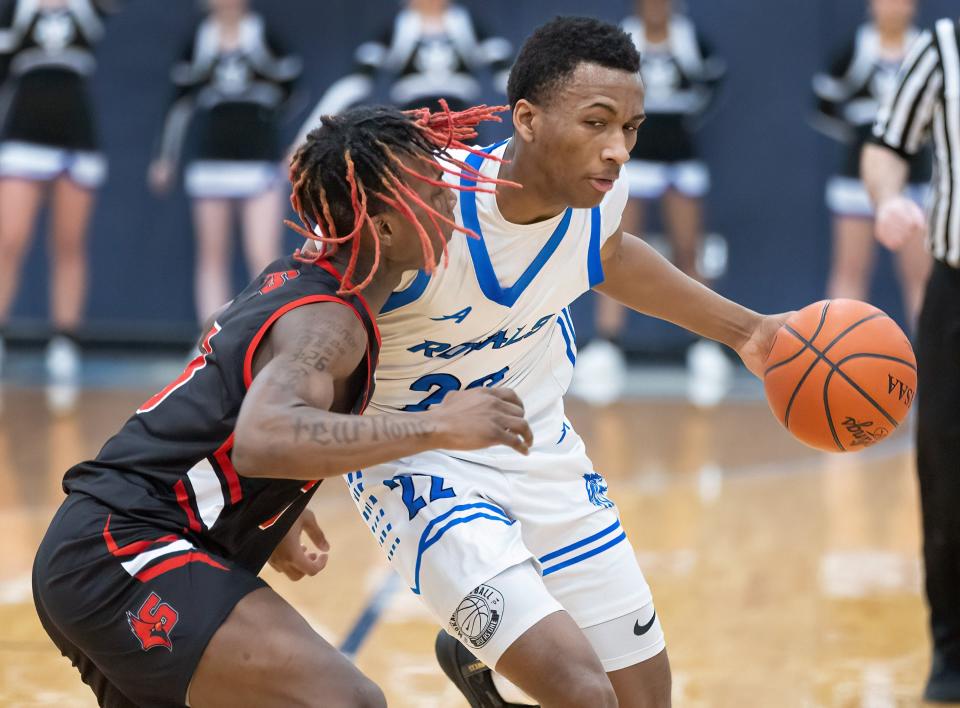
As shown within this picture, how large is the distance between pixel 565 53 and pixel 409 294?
67 cm

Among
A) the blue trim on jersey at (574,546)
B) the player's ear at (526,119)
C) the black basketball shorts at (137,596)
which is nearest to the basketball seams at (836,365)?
the blue trim on jersey at (574,546)

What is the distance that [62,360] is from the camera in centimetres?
1109

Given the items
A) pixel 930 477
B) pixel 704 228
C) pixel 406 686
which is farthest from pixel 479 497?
pixel 704 228

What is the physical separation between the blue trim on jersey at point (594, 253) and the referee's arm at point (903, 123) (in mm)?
1271

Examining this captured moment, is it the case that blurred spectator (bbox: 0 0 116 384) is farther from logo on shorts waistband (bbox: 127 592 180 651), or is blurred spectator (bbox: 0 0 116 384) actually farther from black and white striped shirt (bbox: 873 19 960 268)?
logo on shorts waistband (bbox: 127 592 180 651)

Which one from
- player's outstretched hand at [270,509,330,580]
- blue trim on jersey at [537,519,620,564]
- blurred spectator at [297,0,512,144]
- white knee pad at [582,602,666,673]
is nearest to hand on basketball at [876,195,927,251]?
blue trim on jersey at [537,519,620,564]

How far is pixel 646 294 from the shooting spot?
12.4 ft

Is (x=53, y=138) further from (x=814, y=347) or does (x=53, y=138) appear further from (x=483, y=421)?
(x=483, y=421)

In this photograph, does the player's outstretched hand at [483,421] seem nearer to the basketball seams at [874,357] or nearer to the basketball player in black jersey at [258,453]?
the basketball player in black jersey at [258,453]

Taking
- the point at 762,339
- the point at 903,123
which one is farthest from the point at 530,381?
the point at 903,123

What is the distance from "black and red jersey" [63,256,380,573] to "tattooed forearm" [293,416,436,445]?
0.95 feet

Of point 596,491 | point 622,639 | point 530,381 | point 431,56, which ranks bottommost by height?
point 431,56

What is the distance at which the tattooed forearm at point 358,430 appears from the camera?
2654 mm

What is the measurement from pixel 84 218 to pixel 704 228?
5019 mm
